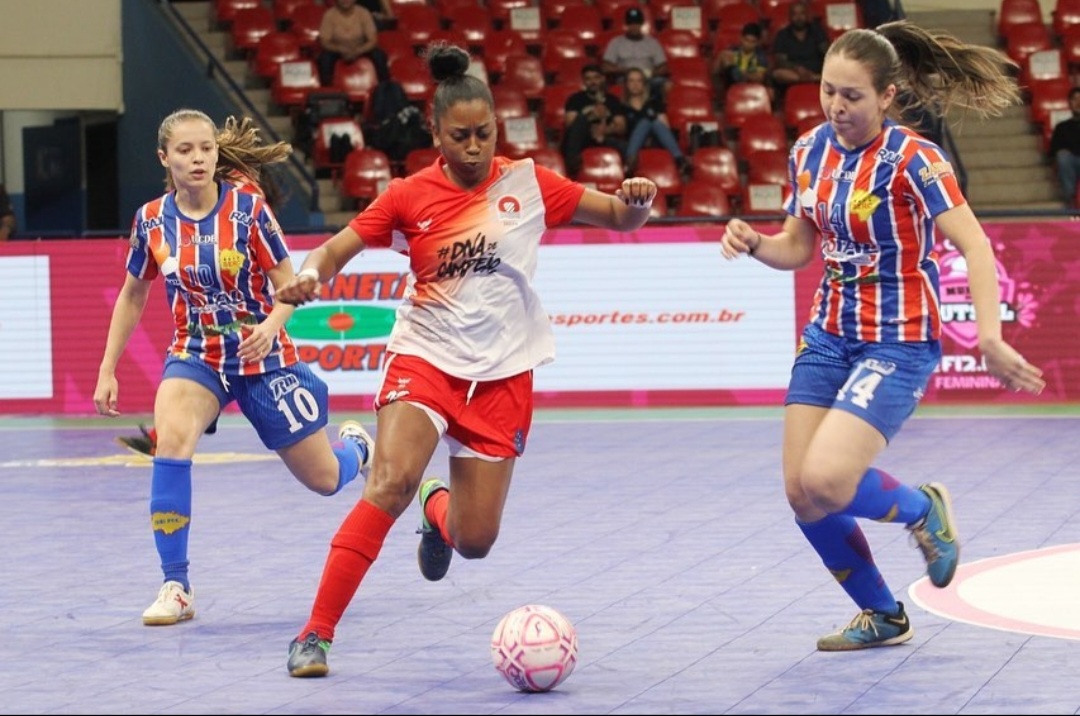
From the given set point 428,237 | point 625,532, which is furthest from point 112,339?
point 625,532

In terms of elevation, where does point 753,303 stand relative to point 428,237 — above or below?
below

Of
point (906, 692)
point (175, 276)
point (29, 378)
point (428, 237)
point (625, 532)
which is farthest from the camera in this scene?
point (29, 378)

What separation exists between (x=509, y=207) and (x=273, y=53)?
14.8 metres

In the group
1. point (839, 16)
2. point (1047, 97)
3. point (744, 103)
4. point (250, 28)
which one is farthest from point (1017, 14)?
point (250, 28)

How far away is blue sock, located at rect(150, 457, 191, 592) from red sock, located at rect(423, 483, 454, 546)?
1046 millimetres

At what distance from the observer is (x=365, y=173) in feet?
61.1

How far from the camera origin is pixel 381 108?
748 inches

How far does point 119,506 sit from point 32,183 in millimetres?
12513

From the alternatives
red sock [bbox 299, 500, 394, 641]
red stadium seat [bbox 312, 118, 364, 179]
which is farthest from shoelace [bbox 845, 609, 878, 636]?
red stadium seat [bbox 312, 118, 364, 179]

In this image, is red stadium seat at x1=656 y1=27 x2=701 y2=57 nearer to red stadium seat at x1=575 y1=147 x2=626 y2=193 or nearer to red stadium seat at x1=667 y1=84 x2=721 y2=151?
red stadium seat at x1=667 y1=84 x2=721 y2=151

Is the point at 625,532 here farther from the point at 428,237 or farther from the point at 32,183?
the point at 32,183

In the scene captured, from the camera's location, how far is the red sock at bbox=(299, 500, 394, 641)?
19.8 feet

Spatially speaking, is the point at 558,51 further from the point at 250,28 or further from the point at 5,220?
the point at 5,220

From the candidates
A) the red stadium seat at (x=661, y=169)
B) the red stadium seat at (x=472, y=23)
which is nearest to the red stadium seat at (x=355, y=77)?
the red stadium seat at (x=472, y=23)
